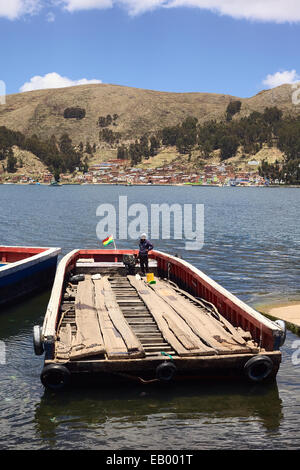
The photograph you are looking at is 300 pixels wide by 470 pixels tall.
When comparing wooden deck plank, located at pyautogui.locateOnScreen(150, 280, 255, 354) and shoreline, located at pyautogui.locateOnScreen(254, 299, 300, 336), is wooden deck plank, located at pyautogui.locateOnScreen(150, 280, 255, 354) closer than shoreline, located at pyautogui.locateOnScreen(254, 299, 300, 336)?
Yes

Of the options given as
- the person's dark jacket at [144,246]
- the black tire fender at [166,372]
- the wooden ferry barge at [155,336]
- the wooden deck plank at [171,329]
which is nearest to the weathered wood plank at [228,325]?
the wooden ferry barge at [155,336]

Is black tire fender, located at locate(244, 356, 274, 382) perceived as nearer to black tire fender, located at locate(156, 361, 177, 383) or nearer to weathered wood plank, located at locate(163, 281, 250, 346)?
weathered wood plank, located at locate(163, 281, 250, 346)

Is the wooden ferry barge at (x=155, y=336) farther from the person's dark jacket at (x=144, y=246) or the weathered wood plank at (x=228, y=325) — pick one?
the person's dark jacket at (x=144, y=246)

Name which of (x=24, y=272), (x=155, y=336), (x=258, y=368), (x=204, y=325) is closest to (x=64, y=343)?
(x=155, y=336)

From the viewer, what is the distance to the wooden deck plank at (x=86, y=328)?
11383 millimetres

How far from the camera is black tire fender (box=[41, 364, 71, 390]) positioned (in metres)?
11.0

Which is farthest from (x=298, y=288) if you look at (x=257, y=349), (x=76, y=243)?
(x=76, y=243)

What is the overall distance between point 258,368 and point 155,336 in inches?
110

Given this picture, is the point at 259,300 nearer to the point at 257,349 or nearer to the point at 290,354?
the point at 290,354

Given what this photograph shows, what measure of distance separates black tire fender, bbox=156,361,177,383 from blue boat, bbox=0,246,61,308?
30.6 feet

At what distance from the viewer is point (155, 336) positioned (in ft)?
43.5

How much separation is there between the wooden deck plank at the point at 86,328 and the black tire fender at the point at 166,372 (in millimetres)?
1317

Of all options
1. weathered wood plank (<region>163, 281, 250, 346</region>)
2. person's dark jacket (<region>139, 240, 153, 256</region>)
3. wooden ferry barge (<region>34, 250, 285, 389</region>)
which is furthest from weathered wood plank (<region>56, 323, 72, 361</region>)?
person's dark jacket (<region>139, 240, 153, 256</region>)

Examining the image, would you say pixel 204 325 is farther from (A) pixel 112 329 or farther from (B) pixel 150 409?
(B) pixel 150 409
